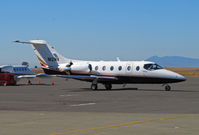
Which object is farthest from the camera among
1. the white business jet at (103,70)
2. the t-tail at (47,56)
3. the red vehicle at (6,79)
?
the red vehicle at (6,79)

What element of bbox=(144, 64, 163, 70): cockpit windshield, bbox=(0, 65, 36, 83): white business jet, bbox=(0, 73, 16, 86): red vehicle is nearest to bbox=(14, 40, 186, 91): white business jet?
bbox=(144, 64, 163, 70): cockpit windshield

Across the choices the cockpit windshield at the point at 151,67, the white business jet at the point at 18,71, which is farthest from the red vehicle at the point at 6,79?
the cockpit windshield at the point at 151,67

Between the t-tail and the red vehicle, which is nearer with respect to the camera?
the t-tail

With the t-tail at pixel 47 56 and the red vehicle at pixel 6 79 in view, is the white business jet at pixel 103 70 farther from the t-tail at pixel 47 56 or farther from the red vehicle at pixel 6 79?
the red vehicle at pixel 6 79

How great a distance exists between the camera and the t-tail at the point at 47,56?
40.7 meters

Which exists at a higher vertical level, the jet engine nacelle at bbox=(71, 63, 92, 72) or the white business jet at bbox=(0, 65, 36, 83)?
the jet engine nacelle at bbox=(71, 63, 92, 72)

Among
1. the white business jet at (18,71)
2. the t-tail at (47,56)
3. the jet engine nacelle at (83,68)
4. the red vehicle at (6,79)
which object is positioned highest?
the t-tail at (47,56)

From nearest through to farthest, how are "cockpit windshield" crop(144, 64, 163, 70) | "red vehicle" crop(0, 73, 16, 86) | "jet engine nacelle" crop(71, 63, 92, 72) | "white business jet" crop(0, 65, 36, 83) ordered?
"cockpit windshield" crop(144, 64, 163, 70) < "jet engine nacelle" crop(71, 63, 92, 72) < "red vehicle" crop(0, 73, 16, 86) < "white business jet" crop(0, 65, 36, 83)

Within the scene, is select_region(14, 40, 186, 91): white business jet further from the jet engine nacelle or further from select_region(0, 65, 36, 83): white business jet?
select_region(0, 65, 36, 83): white business jet

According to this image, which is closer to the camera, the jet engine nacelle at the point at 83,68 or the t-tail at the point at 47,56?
the jet engine nacelle at the point at 83,68

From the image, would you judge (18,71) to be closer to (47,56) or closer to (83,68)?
(47,56)

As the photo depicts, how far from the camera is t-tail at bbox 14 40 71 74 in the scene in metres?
40.7

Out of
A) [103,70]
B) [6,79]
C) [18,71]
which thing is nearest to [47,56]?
[103,70]
